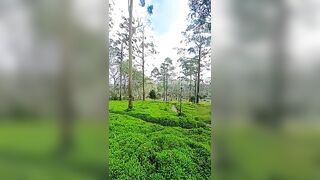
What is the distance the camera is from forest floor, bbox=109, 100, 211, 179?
8.25ft

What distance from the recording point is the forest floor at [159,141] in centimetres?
252

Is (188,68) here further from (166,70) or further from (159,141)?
(159,141)

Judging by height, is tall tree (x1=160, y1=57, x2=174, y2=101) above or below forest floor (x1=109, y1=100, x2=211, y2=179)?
above
